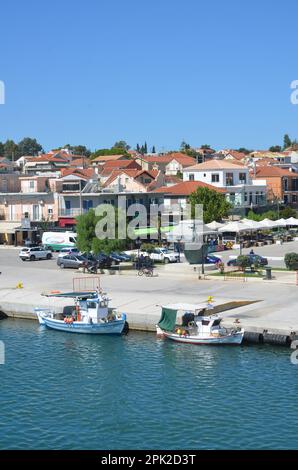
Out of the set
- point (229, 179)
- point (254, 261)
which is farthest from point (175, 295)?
point (229, 179)

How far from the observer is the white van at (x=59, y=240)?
219ft

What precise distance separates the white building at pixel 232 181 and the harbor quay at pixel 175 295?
116 feet

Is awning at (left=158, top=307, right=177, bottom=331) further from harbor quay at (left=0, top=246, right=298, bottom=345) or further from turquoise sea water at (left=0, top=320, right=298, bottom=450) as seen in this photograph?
harbor quay at (left=0, top=246, right=298, bottom=345)

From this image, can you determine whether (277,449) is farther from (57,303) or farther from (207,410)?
(57,303)

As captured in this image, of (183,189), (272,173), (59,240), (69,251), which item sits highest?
(272,173)

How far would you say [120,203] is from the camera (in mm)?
77312

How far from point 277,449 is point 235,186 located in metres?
70.8

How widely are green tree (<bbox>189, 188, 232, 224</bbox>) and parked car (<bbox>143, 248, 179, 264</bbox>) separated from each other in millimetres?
17085

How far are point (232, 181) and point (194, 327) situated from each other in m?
60.0

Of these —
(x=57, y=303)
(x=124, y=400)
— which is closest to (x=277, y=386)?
(x=124, y=400)

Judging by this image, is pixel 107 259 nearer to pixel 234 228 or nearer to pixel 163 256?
pixel 163 256

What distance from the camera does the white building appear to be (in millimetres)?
91731

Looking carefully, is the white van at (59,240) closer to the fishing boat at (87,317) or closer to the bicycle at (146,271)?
the bicycle at (146,271)

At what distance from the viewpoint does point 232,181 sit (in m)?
94.3
